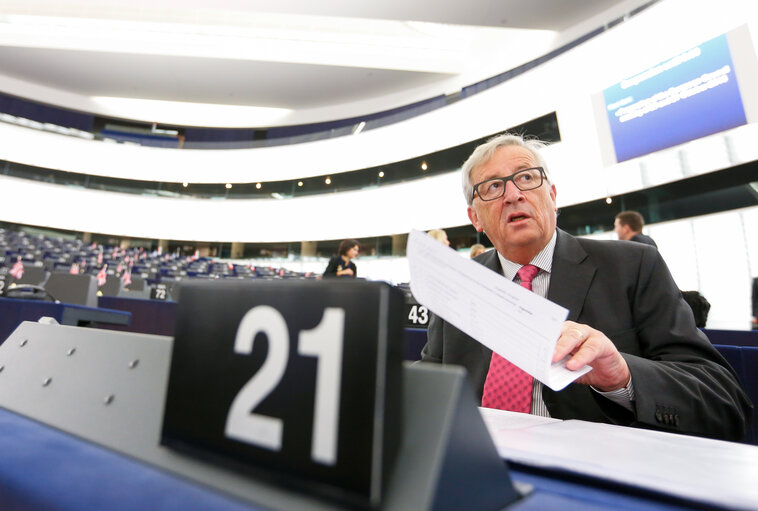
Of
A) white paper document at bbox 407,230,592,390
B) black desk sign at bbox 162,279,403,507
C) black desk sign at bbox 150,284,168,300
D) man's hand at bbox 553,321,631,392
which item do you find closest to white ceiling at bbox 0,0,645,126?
black desk sign at bbox 150,284,168,300

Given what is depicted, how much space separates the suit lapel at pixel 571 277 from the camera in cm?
102

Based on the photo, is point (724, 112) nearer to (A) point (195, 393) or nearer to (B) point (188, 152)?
(A) point (195, 393)

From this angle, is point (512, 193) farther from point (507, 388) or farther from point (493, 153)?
point (507, 388)

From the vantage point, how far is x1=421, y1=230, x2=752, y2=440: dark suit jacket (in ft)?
2.59

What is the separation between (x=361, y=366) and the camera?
0.86 feet

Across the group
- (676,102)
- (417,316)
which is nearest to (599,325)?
(417,316)

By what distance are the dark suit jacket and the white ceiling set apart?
959cm

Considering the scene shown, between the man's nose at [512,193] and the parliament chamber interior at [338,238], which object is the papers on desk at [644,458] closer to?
the parliament chamber interior at [338,238]

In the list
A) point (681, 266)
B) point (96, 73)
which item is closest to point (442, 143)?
point (681, 266)

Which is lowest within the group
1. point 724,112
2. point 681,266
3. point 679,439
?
point 679,439

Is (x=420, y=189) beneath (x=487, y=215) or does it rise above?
above

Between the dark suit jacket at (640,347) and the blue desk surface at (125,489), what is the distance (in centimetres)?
56

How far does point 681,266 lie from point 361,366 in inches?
317

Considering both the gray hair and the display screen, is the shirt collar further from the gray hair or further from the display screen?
the display screen
